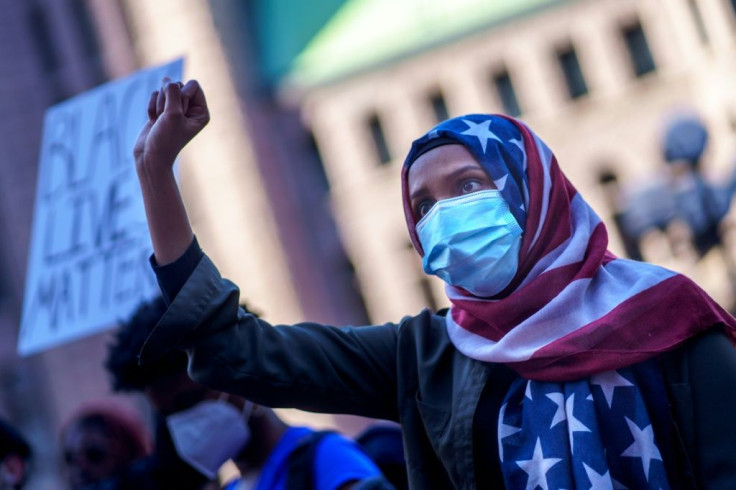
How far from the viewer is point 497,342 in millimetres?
2199

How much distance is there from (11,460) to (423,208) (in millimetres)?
2005

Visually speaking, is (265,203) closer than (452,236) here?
No

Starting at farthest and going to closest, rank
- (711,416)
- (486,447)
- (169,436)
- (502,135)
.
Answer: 1. (169,436)
2. (502,135)
3. (486,447)
4. (711,416)

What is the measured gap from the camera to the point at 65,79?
29.4 m

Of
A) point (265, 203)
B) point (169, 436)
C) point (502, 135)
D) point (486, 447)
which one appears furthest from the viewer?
point (265, 203)

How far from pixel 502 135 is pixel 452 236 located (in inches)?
11.5

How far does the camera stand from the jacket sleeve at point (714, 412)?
197 cm

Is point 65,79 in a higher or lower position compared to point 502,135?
higher

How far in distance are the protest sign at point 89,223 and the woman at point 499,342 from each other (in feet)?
5.69

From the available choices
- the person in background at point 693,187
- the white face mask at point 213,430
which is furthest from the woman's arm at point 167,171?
the person in background at point 693,187

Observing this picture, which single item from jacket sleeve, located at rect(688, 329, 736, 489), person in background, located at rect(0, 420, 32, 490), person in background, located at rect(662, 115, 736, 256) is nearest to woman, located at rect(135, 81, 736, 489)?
jacket sleeve, located at rect(688, 329, 736, 489)

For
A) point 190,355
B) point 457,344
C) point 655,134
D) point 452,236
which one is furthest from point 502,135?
point 655,134

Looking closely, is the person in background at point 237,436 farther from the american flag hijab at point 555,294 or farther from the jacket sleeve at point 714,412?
the jacket sleeve at point 714,412

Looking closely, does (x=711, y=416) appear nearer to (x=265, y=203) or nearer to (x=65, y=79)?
(x=265, y=203)
